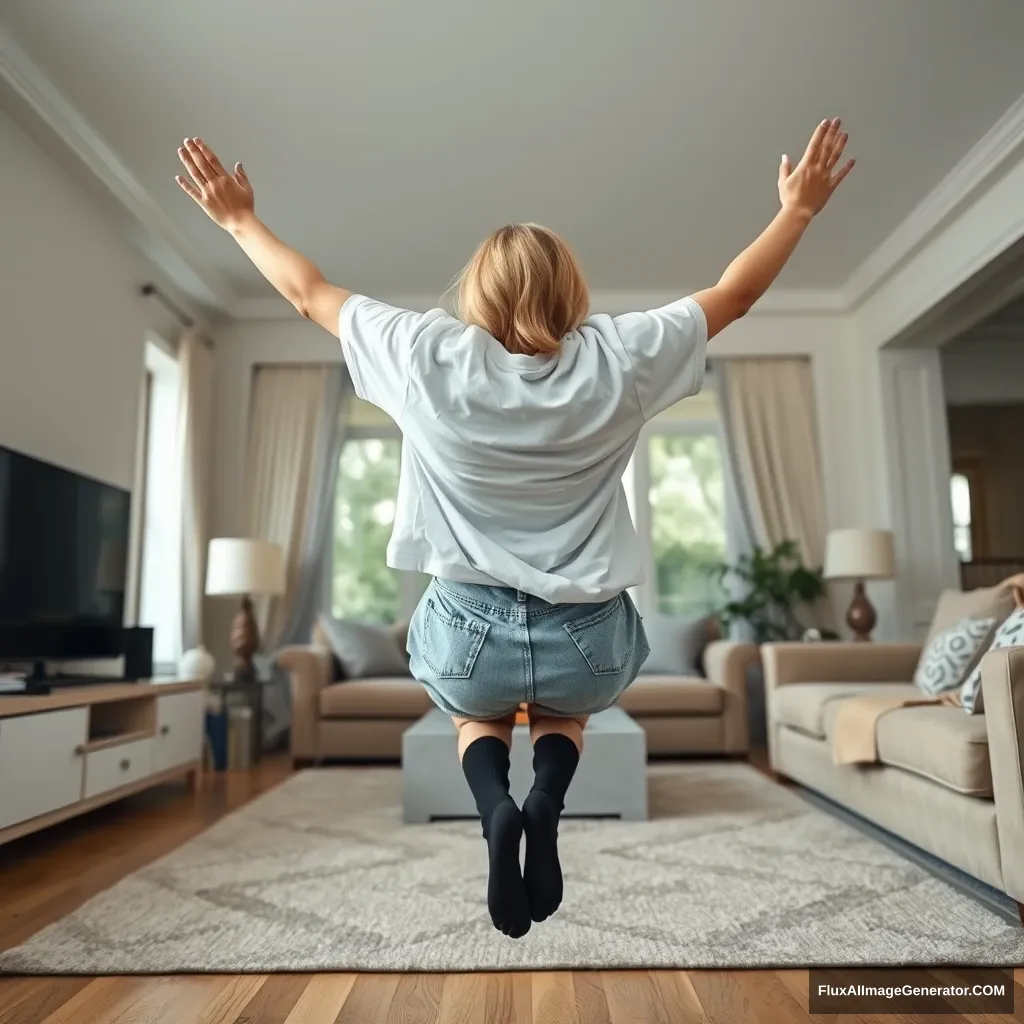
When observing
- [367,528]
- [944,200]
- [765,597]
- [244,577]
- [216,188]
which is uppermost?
[944,200]

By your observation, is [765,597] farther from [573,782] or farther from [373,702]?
[573,782]

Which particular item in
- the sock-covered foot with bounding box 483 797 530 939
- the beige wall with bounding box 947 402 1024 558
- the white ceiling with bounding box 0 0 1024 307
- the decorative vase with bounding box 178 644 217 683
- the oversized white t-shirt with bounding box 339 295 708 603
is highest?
the white ceiling with bounding box 0 0 1024 307

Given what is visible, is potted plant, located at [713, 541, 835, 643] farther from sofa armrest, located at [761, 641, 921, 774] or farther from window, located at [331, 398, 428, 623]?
window, located at [331, 398, 428, 623]

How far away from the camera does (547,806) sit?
123cm

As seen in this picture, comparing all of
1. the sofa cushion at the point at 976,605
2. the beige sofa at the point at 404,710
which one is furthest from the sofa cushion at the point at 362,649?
the sofa cushion at the point at 976,605

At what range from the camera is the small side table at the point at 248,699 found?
4.79 m

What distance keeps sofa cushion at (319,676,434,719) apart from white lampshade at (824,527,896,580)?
7.86 feet

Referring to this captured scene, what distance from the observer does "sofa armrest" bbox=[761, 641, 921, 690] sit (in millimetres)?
4141

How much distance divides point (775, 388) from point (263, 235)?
5066 mm

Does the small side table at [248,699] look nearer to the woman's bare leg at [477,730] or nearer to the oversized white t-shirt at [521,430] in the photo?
the woman's bare leg at [477,730]

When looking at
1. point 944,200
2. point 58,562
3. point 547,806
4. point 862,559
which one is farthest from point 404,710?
point 944,200

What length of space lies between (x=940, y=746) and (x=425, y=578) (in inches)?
159

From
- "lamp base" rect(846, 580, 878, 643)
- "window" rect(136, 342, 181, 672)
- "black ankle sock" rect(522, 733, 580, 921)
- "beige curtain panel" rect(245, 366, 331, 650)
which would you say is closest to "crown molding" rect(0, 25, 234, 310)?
"window" rect(136, 342, 181, 672)

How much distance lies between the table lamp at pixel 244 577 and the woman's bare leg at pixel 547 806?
3.86 meters
